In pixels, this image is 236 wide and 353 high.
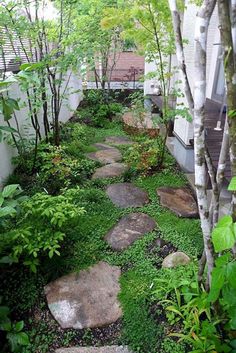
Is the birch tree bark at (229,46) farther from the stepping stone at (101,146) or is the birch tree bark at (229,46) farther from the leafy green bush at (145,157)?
the stepping stone at (101,146)

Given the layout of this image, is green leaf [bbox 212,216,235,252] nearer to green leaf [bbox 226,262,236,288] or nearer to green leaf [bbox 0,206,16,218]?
green leaf [bbox 226,262,236,288]

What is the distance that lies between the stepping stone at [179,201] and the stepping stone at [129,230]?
399mm

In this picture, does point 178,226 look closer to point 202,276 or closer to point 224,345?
point 202,276

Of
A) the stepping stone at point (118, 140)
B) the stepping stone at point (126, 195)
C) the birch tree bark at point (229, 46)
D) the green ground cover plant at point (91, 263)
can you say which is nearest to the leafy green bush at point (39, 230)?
the green ground cover plant at point (91, 263)

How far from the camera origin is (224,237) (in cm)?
89

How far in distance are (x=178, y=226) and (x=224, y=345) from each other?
4.47ft

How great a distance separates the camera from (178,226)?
2742 millimetres

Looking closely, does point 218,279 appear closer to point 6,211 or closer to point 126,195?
point 6,211

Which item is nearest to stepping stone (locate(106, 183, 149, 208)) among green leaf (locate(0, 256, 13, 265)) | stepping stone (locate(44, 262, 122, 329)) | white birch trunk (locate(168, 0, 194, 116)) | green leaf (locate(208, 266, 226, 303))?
stepping stone (locate(44, 262, 122, 329))

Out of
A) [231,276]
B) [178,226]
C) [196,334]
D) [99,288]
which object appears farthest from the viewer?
[178,226]

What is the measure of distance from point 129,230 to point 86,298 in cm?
88

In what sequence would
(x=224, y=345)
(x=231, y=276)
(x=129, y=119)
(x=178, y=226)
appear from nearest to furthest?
(x=231, y=276) → (x=224, y=345) → (x=178, y=226) → (x=129, y=119)

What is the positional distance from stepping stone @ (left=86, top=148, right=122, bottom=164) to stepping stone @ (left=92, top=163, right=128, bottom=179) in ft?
0.70

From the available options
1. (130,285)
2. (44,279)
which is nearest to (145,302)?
(130,285)
